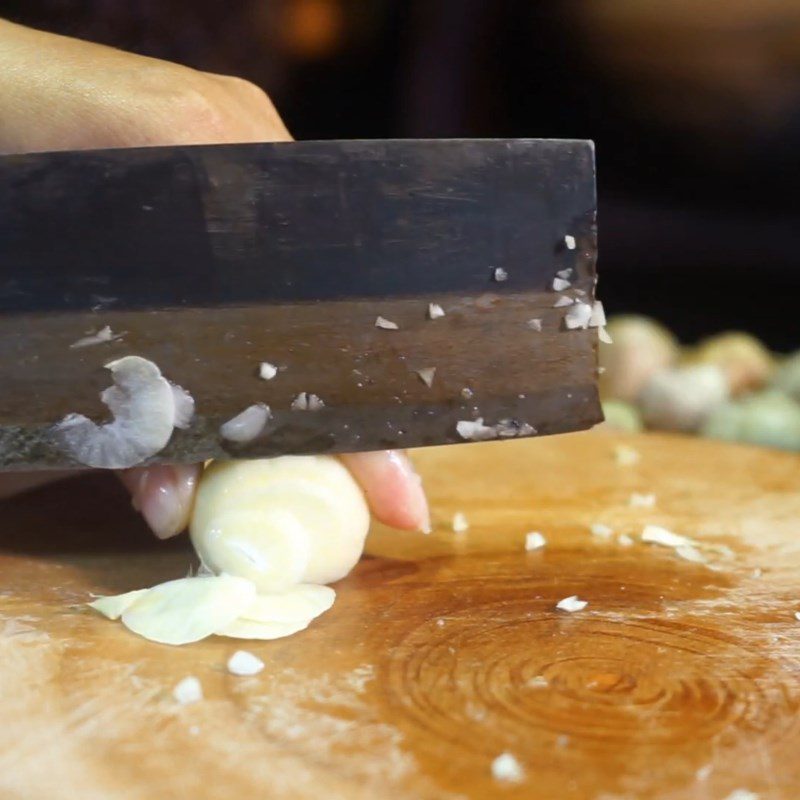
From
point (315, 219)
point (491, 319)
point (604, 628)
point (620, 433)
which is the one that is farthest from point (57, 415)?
point (620, 433)

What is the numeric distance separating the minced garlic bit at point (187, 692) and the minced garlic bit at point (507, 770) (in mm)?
234

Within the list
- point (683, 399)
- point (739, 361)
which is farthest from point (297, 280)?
point (739, 361)

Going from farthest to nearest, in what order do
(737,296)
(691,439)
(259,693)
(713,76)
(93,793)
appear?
(737,296) < (713,76) < (691,439) < (259,693) < (93,793)

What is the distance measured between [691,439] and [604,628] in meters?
0.75

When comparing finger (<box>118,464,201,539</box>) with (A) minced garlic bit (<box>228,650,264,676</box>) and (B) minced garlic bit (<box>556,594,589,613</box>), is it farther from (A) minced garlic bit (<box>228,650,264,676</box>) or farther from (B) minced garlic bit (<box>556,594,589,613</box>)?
(B) minced garlic bit (<box>556,594,589,613</box>)

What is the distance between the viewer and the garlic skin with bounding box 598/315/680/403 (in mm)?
2139

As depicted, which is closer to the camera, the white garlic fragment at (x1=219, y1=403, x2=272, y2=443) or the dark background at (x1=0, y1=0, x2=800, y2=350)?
the white garlic fragment at (x1=219, y1=403, x2=272, y2=443)

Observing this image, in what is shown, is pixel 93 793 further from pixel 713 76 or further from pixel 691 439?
pixel 713 76

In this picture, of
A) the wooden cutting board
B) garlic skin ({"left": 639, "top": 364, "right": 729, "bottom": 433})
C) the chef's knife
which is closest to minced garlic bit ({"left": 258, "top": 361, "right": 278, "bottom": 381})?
the chef's knife

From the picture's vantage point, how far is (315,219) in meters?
0.94

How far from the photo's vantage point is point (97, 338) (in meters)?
0.93

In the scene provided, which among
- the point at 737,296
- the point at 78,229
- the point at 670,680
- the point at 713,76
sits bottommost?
the point at 670,680

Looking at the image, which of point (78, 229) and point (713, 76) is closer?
point (78, 229)

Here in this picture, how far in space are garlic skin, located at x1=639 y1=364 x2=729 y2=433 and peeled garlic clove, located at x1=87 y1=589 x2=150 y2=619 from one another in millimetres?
1313
